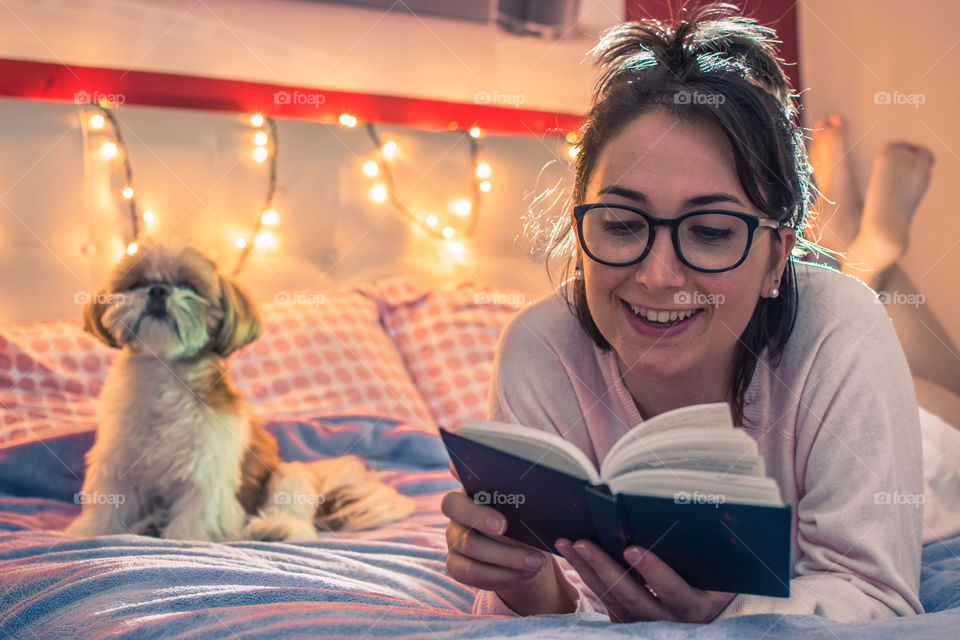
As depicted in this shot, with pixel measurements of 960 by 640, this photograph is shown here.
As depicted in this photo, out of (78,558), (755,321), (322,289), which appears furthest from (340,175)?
(755,321)

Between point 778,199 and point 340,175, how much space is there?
1709 millimetres

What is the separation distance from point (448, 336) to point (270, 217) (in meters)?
0.69

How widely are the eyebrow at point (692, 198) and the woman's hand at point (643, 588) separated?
0.40 meters

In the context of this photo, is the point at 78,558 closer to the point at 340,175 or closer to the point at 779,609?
the point at 779,609

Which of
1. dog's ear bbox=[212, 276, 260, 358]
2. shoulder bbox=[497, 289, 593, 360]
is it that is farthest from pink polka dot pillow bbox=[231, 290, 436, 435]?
shoulder bbox=[497, 289, 593, 360]

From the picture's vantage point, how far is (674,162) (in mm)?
861

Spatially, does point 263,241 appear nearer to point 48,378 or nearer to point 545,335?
point 48,378

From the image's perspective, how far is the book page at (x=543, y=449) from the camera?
689 millimetres

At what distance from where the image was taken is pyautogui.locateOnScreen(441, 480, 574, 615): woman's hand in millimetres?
800

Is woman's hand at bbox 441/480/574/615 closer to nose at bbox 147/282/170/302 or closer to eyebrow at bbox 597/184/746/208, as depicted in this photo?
eyebrow at bbox 597/184/746/208

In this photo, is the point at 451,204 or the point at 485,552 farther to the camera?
the point at 451,204

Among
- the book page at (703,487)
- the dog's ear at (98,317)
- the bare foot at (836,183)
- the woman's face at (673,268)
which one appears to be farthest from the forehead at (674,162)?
the bare foot at (836,183)

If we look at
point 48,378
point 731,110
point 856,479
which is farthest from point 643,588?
point 48,378

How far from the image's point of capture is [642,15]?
104 inches
